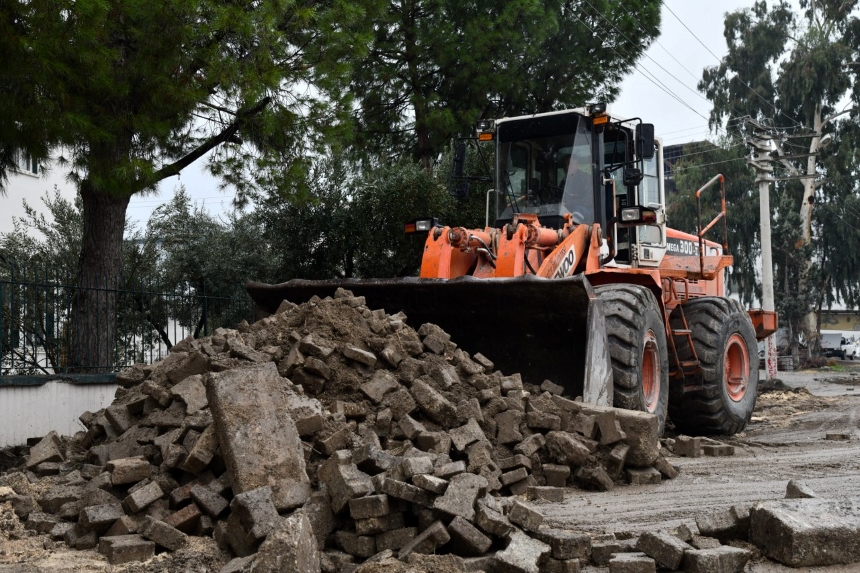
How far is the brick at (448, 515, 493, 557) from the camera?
4.59 metres

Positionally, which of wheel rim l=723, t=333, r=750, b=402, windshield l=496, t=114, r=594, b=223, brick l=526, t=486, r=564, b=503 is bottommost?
brick l=526, t=486, r=564, b=503

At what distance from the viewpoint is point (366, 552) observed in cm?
475

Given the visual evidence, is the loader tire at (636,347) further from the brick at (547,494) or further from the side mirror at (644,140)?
the brick at (547,494)

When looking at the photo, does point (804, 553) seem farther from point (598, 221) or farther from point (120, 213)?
point (120, 213)

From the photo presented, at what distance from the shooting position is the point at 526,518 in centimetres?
480

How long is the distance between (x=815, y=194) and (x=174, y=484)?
134 ft

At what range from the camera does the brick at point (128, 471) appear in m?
5.68

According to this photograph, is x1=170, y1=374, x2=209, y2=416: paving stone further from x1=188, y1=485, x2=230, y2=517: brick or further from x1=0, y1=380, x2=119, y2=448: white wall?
x1=0, y1=380, x2=119, y2=448: white wall

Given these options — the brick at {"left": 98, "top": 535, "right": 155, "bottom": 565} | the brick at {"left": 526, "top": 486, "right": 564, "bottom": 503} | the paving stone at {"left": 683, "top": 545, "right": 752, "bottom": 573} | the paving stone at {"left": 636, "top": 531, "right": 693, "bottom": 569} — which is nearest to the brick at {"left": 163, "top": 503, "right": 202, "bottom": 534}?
the brick at {"left": 98, "top": 535, "right": 155, "bottom": 565}

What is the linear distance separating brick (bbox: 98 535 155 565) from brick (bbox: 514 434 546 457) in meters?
2.79

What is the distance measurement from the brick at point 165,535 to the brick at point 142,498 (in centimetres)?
28

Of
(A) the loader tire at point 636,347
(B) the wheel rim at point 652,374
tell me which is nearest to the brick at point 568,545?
(A) the loader tire at point 636,347

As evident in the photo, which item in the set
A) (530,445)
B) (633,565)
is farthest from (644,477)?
(633,565)

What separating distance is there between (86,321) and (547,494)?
634 centimetres
